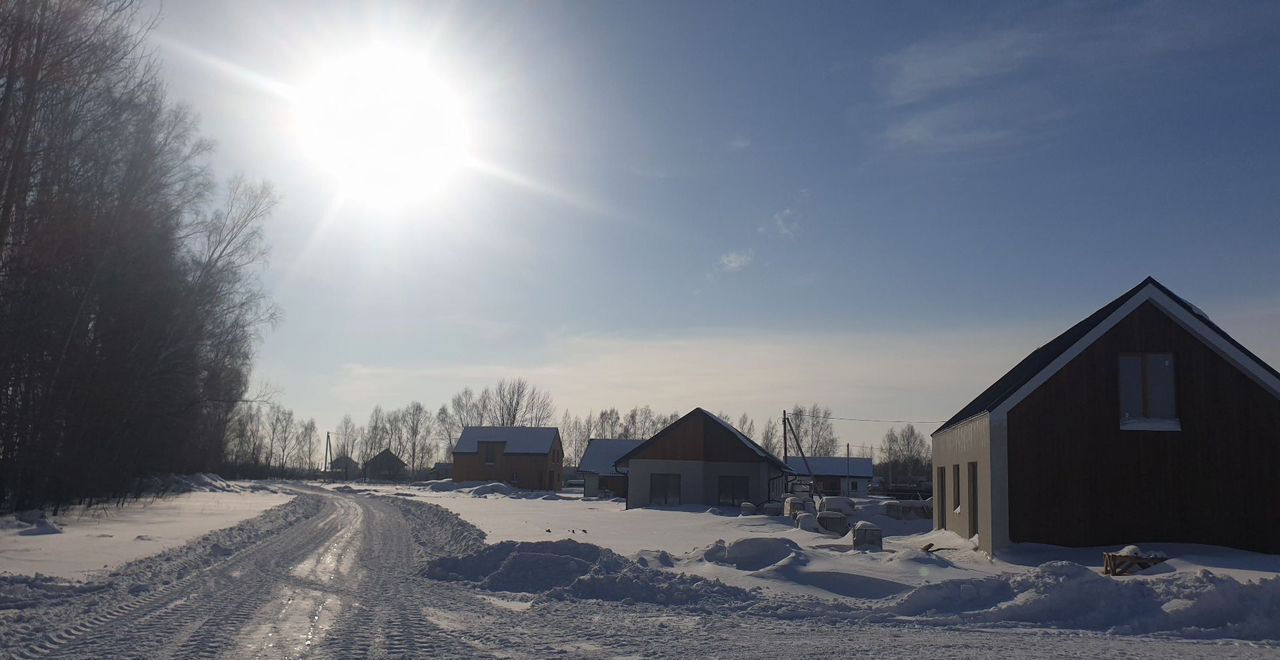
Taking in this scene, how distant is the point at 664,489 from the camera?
46500mm

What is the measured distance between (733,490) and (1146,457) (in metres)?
28.6

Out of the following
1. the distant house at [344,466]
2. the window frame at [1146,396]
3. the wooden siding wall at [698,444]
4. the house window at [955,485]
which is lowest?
the distant house at [344,466]

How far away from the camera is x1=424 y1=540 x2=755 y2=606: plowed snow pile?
12.6 m

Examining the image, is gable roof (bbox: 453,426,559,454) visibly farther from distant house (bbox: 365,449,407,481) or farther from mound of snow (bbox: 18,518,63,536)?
mound of snow (bbox: 18,518,63,536)

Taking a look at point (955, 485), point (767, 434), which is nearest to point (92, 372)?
point (955, 485)

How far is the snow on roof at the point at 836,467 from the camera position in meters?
103

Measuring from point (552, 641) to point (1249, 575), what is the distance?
1322 cm

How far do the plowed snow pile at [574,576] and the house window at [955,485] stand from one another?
12168 mm

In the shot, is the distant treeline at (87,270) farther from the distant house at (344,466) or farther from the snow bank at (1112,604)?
the distant house at (344,466)

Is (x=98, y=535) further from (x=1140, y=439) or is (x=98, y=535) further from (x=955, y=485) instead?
(x=1140, y=439)

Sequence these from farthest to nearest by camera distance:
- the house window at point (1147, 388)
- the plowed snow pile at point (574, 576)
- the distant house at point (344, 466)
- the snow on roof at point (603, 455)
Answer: the distant house at point (344, 466) < the snow on roof at point (603, 455) < the house window at point (1147, 388) < the plowed snow pile at point (574, 576)

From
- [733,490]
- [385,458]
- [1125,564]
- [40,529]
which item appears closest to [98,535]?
[40,529]

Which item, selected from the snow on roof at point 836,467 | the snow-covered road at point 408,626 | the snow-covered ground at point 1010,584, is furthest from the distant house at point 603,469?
the snow-covered road at point 408,626

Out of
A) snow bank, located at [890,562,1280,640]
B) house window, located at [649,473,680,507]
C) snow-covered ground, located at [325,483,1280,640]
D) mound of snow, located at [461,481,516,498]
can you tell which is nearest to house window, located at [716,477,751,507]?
house window, located at [649,473,680,507]
